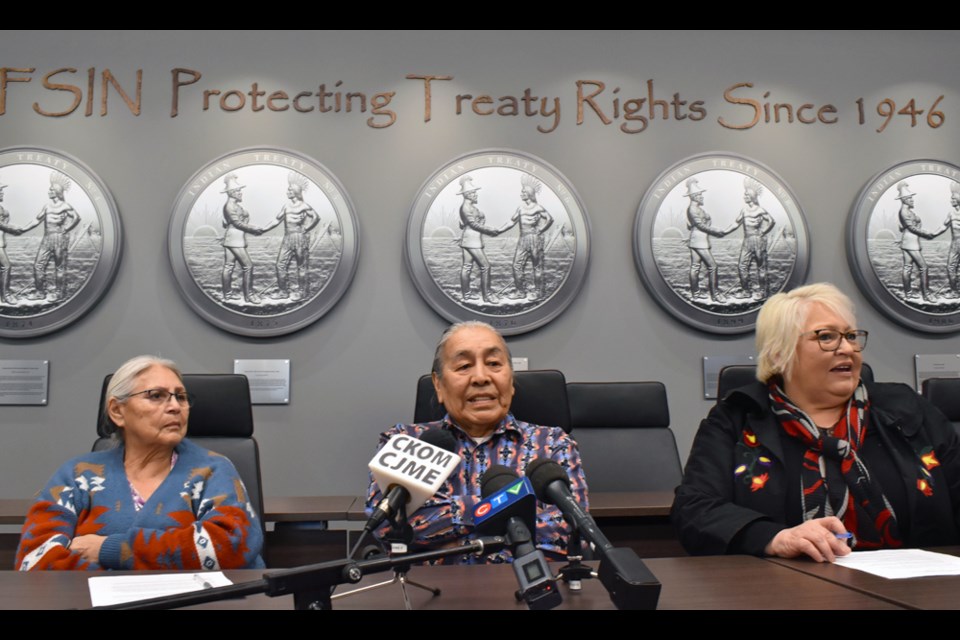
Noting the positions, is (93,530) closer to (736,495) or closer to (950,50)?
(736,495)

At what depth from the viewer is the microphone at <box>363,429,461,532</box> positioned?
116 centimetres

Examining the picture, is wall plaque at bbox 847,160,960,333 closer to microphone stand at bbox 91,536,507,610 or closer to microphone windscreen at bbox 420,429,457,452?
microphone windscreen at bbox 420,429,457,452

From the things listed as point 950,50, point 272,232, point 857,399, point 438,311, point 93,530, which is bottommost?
point 93,530

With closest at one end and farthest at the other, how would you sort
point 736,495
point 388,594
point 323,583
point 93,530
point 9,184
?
point 323,583, point 388,594, point 736,495, point 93,530, point 9,184

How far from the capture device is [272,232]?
11.2 feet

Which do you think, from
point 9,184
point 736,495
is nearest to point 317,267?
point 9,184

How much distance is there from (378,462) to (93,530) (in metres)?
1.11

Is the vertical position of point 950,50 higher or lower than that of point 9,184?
higher

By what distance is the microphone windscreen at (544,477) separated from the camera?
1.11 meters

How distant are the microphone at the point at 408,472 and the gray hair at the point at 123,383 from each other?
48.1 inches

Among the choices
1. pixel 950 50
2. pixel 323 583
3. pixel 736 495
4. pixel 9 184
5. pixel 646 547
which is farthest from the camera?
pixel 950 50

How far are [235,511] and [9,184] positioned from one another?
223 cm

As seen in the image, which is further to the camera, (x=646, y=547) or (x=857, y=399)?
(x=646, y=547)

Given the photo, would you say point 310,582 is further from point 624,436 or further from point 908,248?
point 908,248
